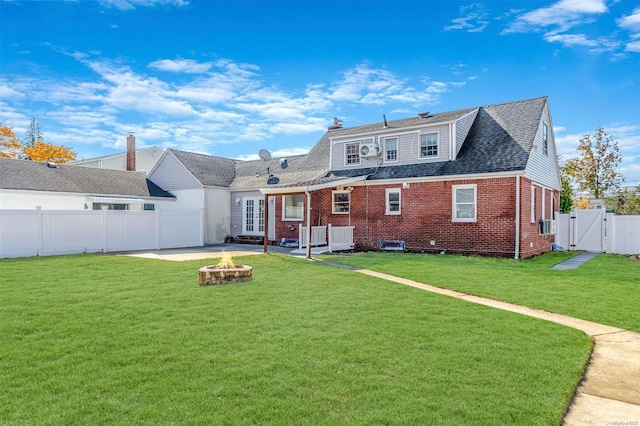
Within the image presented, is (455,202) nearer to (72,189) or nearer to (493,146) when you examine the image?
(493,146)

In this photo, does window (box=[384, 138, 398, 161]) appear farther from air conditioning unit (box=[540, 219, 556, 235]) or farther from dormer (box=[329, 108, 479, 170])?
air conditioning unit (box=[540, 219, 556, 235])

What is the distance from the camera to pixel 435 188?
16516mm

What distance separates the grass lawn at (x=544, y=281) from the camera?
7.16 meters

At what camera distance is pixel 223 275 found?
29.2ft

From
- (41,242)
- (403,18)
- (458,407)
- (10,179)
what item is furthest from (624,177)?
(10,179)

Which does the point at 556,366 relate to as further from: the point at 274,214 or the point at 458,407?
the point at 274,214

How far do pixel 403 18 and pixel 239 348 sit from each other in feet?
49.6

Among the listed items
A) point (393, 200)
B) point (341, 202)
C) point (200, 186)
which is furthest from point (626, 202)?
point (200, 186)

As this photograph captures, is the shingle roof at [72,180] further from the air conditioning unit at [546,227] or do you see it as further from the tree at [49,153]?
the tree at [49,153]

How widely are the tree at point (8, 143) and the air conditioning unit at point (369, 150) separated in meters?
36.0

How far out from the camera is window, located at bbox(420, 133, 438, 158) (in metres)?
17.7

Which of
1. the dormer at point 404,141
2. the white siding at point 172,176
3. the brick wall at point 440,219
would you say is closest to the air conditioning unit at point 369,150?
the dormer at point 404,141

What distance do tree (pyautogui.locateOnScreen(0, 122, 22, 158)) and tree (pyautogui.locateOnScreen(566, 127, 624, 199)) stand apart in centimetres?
5083

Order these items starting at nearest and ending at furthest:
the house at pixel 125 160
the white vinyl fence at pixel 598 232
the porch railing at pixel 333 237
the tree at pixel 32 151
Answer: the white vinyl fence at pixel 598 232 → the porch railing at pixel 333 237 → the house at pixel 125 160 → the tree at pixel 32 151
